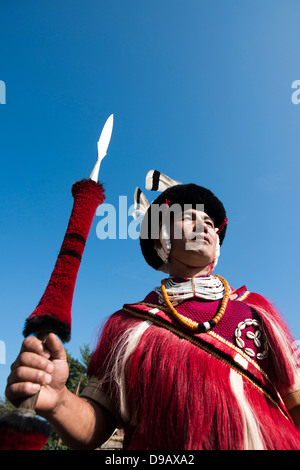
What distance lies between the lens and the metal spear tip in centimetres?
→ 189

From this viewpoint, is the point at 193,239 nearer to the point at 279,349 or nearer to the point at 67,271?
the point at 279,349

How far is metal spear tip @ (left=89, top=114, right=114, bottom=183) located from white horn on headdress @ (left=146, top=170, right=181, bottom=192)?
1170 mm

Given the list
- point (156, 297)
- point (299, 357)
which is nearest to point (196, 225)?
point (156, 297)

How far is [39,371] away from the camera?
1.36m

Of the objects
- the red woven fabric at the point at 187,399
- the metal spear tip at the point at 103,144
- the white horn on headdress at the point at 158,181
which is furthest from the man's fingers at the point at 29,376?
the white horn on headdress at the point at 158,181

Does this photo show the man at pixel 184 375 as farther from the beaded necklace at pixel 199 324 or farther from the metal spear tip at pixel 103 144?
the metal spear tip at pixel 103 144

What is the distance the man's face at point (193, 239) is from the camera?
2.54 meters

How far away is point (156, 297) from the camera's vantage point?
242 cm

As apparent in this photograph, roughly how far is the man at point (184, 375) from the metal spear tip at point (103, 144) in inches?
39.0

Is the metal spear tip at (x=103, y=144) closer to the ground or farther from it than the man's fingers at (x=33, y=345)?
farther from it

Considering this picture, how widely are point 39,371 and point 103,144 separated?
135 cm

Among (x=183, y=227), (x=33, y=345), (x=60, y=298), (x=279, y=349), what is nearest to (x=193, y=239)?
(x=183, y=227)

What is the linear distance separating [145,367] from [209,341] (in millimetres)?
427
